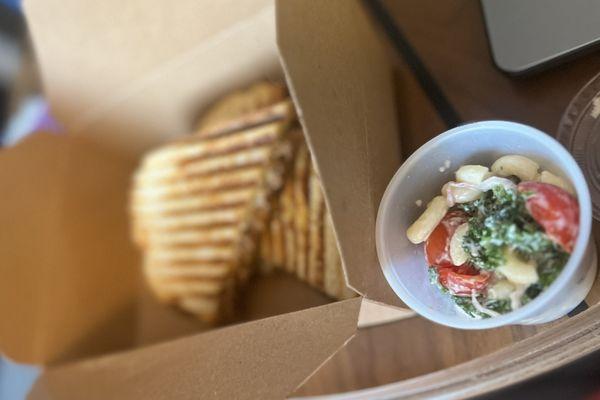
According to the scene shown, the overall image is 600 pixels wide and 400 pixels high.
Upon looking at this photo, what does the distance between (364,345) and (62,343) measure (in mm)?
499

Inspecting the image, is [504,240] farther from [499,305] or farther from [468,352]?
[468,352]

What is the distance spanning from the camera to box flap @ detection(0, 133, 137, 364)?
101cm

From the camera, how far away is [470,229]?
0.62m

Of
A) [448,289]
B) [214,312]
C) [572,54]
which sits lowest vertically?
[214,312]

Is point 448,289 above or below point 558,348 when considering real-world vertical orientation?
above

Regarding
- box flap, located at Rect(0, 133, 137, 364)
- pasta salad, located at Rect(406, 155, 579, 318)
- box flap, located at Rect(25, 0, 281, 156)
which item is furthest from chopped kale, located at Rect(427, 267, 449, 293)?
box flap, located at Rect(0, 133, 137, 364)

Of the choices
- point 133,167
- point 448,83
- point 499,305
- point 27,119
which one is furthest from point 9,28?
point 499,305

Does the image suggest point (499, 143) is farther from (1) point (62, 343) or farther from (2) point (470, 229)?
(1) point (62, 343)

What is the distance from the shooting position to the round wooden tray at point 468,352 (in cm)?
68

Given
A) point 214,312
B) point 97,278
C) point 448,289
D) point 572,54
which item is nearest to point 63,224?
point 97,278

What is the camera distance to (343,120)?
66cm

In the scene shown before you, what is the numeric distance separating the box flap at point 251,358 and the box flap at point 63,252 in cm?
28

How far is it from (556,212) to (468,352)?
0.26 metres

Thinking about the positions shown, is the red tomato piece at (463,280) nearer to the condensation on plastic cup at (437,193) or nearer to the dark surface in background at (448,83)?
the condensation on plastic cup at (437,193)
